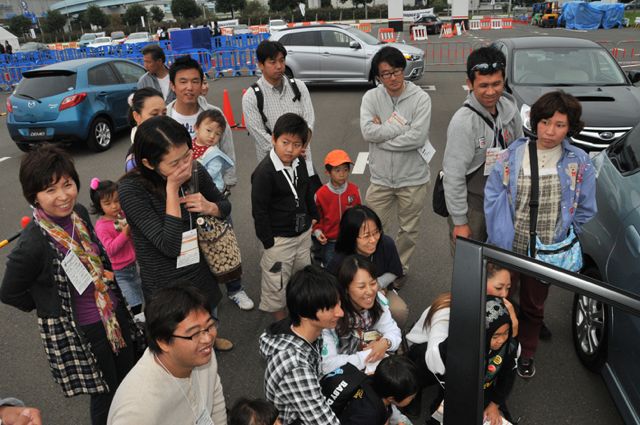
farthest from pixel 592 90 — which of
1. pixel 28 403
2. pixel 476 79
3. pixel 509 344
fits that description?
pixel 28 403

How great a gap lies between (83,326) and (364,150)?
20.4 feet

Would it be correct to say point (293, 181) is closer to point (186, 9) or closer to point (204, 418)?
point (204, 418)

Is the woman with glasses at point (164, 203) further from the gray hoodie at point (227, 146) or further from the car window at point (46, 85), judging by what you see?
the car window at point (46, 85)

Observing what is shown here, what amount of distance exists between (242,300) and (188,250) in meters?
1.56

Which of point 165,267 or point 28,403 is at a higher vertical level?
point 165,267

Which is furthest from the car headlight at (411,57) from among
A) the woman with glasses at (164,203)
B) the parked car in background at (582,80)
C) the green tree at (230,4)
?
the green tree at (230,4)

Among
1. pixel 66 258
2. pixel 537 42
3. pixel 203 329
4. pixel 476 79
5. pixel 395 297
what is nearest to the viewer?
pixel 203 329

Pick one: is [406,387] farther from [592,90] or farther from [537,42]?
[537,42]

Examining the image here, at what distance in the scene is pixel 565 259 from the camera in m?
2.71

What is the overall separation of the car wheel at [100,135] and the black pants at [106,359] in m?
6.95

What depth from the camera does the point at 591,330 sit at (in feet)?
9.78

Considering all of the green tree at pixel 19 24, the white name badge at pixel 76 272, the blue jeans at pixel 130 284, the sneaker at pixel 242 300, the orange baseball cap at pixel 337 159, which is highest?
the green tree at pixel 19 24

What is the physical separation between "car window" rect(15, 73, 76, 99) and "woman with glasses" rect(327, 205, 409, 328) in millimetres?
7075

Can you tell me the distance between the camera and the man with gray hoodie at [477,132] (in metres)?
2.90
